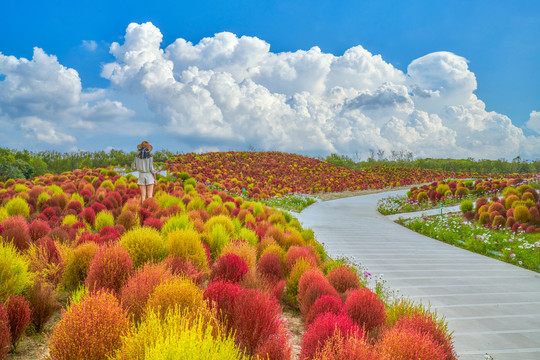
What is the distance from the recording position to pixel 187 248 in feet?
12.6

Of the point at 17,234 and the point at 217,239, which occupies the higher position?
the point at 17,234

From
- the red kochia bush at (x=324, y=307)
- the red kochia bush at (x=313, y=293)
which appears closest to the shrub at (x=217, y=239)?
the red kochia bush at (x=313, y=293)

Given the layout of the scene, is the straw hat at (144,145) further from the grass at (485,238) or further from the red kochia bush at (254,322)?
the grass at (485,238)

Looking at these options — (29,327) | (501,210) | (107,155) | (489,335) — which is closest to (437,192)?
(501,210)

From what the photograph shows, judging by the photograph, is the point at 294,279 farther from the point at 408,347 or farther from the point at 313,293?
the point at 408,347

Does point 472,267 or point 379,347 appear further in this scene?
point 472,267

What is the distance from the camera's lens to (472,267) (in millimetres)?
6574

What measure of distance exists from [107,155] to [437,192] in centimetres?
2440

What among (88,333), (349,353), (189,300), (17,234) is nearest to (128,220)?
(17,234)

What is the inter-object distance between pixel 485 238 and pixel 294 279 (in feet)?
→ 23.0

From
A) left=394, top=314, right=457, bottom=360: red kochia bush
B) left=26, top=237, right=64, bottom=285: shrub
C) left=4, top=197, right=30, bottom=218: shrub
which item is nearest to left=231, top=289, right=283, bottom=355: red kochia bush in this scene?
left=394, top=314, right=457, bottom=360: red kochia bush

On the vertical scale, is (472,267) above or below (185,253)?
below

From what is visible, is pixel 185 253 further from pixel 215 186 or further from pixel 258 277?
pixel 215 186

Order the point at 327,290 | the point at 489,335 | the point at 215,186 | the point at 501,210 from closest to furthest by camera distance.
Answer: the point at 327,290
the point at 489,335
the point at 501,210
the point at 215,186
